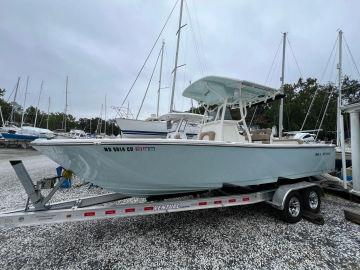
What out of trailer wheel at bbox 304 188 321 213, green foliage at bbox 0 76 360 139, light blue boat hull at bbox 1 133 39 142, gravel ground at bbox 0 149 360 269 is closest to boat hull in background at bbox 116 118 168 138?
gravel ground at bbox 0 149 360 269

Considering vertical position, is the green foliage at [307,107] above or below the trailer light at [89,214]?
above

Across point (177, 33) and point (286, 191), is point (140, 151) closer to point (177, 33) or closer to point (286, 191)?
point (286, 191)

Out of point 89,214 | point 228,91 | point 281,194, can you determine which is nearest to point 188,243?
point 89,214

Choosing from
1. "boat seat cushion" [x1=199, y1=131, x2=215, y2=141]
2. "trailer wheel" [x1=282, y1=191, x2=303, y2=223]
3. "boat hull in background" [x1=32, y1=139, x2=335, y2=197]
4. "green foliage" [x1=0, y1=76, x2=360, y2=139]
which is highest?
"green foliage" [x1=0, y1=76, x2=360, y2=139]

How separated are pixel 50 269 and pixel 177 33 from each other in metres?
11.1

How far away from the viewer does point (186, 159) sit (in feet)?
11.2

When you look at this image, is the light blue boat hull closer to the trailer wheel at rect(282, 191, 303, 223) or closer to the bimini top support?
the bimini top support

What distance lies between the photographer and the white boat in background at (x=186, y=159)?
10.2 feet

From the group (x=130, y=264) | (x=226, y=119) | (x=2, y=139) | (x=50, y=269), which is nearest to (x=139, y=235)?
(x=130, y=264)

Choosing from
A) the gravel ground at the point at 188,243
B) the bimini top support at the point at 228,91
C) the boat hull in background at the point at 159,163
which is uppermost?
the bimini top support at the point at 228,91

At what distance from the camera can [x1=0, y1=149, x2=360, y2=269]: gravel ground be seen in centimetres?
301

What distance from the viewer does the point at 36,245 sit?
11.1 ft

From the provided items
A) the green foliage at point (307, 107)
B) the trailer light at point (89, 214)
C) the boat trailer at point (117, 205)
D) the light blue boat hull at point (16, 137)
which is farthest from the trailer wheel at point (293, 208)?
the light blue boat hull at point (16, 137)

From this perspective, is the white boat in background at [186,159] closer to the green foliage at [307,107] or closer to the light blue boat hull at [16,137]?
the green foliage at [307,107]
